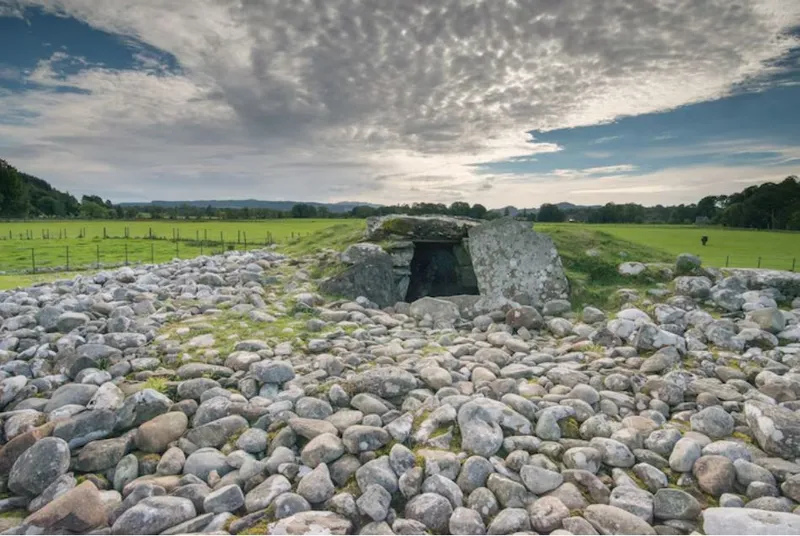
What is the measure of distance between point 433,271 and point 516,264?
339 cm

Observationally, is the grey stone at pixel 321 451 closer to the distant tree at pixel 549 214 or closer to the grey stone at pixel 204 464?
the grey stone at pixel 204 464

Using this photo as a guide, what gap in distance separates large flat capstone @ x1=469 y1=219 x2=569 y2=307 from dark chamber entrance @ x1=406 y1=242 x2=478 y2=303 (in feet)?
6.55

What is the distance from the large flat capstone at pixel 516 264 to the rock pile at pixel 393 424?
1558 millimetres

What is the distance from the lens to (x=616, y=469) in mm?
4105

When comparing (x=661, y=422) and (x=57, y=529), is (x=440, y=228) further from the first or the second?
(x=57, y=529)

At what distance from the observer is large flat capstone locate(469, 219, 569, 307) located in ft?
31.8

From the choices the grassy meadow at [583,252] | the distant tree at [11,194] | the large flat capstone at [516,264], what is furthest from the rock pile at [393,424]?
the distant tree at [11,194]

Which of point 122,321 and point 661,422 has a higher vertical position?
point 122,321

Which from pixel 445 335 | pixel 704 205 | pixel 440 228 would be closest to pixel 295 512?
pixel 445 335

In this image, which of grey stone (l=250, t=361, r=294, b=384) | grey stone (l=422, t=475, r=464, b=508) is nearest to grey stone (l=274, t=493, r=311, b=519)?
grey stone (l=422, t=475, r=464, b=508)

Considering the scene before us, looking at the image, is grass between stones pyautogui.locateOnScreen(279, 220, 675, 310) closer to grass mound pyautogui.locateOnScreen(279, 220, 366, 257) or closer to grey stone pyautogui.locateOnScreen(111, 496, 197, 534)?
grass mound pyautogui.locateOnScreen(279, 220, 366, 257)

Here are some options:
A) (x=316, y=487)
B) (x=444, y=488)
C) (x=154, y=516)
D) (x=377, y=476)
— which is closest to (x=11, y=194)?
(x=154, y=516)

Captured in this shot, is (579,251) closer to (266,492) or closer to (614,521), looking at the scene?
(614,521)

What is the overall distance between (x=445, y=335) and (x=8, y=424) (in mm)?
5830
